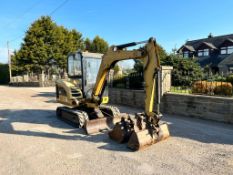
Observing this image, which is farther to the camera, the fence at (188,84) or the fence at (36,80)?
the fence at (36,80)

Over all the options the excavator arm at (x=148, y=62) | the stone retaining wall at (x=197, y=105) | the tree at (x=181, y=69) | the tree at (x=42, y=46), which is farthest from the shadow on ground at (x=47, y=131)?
the tree at (x=42, y=46)

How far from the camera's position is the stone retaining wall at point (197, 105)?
6426 mm

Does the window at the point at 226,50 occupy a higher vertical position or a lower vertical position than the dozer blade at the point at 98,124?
higher

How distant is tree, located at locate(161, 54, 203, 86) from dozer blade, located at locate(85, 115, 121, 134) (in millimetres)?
5666

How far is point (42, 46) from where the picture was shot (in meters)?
25.4

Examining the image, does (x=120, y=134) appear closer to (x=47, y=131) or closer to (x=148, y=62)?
(x=148, y=62)

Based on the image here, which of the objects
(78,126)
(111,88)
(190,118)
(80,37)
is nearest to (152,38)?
(78,126)

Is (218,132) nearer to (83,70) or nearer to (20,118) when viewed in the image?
(83,70)

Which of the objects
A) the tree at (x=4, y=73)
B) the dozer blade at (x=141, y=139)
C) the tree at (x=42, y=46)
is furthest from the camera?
the tree at (x=4, y=73)

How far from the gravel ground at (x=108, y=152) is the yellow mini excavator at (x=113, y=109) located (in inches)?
9.9

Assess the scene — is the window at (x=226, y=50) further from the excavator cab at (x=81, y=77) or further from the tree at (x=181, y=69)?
the excavator cab at (x=81, y=77)

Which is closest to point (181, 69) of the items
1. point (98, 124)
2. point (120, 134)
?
point (98, 124)

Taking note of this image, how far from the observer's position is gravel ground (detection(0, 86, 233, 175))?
371 cm

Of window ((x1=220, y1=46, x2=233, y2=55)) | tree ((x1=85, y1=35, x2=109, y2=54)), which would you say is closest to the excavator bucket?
window ((x1=220, y1=46, x2=233, y2=55))
